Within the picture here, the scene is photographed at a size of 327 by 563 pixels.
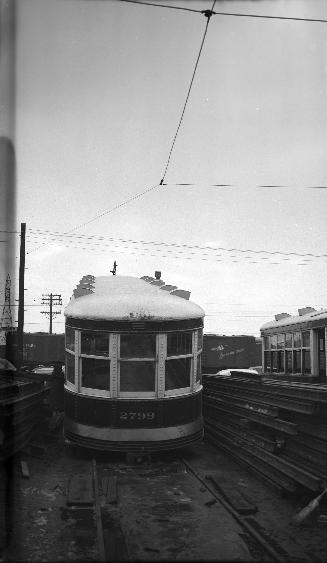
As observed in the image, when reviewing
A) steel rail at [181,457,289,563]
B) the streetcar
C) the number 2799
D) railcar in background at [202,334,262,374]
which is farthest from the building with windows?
railcar in background at [202,334,262,374]

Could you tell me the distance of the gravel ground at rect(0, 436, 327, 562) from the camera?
17.9 feet

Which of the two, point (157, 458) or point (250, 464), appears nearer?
point (250, 464)

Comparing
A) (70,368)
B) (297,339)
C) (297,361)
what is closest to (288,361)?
(297,361)

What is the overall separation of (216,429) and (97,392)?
3.85 meters

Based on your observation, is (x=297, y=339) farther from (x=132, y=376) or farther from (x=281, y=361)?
(x=132, y=376)

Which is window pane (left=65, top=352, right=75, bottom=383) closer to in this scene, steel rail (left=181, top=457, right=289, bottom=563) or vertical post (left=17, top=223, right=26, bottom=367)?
steel rail (left=181, top=457, right=289, bottom=563)

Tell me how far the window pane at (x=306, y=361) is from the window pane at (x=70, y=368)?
6.06 meters

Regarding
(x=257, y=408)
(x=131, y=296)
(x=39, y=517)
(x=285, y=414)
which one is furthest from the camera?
(x=131, y=296)

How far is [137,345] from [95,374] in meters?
1.07

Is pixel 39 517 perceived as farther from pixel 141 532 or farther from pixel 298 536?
pixel 298 536

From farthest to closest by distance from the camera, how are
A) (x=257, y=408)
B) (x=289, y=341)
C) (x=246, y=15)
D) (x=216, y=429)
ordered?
(x=289, y=341) < (x=216, y=429) < (x=257, y=408) < (x=246, y=15)

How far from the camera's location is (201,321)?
425 inches

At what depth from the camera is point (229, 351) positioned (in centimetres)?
3388

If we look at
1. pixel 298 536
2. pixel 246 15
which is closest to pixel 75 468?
pixel 298 536
